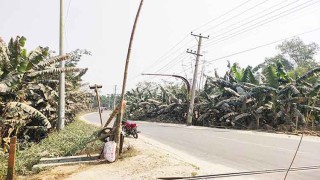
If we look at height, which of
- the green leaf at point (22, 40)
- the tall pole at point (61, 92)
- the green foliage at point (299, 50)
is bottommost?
the tall pole at point (61, 92)

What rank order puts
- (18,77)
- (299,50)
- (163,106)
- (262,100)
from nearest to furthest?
1. (18,77)
2. (262,100)
3. (163,106)
4. (299,50)

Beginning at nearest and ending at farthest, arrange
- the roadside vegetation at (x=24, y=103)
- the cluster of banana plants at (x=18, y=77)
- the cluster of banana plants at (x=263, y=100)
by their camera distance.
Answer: the roadside vegetation at (x=24, y=103)
the cluster of banana plants at (x=18, y=77)
the cluster of banana plants at (x=263, y=100)

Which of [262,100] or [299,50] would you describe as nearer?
[262,100]

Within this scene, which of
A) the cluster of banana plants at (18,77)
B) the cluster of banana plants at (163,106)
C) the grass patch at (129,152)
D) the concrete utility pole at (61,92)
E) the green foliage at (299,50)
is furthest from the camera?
the green foliage at (299,50)

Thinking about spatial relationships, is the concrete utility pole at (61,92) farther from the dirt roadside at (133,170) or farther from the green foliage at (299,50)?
the green foliage at (299,50)

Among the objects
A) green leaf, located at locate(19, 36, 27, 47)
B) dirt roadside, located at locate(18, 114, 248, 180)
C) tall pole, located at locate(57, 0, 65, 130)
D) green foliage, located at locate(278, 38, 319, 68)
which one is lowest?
dirt roadside, located at locate(18, 114, 248, 180)

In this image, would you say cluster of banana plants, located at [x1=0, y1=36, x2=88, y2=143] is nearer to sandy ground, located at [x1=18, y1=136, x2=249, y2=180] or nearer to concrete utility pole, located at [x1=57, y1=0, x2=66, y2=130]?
concrete utility pole, located at [x1=57, y1=0, x2=66, y2=130]

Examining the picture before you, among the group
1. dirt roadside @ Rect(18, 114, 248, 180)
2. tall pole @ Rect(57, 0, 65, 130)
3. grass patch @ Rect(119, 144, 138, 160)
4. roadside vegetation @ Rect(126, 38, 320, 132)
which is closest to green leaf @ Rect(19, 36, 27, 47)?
tall pole @ Rect(57, 0, 65, 130)

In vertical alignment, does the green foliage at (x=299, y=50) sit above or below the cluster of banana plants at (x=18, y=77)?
above

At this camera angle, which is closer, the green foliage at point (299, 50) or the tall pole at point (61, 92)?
the tall pole at point (61, 92)

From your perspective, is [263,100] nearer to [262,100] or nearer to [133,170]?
[262,100]

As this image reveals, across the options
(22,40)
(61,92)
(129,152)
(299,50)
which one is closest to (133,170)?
(129,152)

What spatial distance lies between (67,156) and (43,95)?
809 cm

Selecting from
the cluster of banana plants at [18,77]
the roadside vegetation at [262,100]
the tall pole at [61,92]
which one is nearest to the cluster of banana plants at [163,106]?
the roadside vegetation at [262,100]
